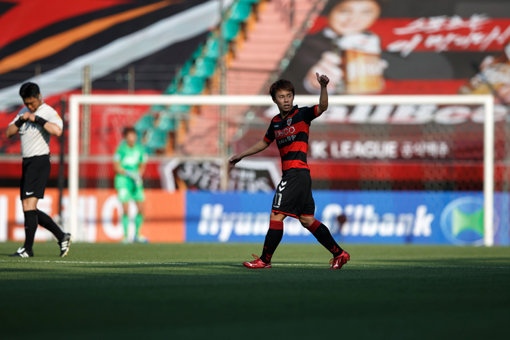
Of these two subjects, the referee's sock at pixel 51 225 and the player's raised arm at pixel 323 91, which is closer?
the player's raised arm at pixel 323 91

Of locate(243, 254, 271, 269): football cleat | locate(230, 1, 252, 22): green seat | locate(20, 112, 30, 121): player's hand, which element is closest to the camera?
locate(243, 254, 271, 269): football cleat

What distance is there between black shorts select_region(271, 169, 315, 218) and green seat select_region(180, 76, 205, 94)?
12.1 meters

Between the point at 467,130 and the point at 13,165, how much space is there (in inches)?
344

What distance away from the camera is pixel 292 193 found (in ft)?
20.8

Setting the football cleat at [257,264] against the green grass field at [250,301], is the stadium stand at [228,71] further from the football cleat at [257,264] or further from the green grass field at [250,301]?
the green grass field at [250,301]

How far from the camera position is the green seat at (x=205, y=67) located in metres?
18.4

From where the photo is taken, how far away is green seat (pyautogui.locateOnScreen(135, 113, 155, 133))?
54.6 ft

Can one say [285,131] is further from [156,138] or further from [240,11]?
[240,11]

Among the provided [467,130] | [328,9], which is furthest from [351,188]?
[328,9]

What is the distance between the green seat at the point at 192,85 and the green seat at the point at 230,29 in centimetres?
136

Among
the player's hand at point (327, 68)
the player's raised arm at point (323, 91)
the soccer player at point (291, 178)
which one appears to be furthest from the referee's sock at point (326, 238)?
the player's hand at point (327, 68)

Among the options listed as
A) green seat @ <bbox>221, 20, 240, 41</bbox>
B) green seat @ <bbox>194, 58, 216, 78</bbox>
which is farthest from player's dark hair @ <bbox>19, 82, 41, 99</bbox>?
green seat @ <bbox>221, 20, 240, 41</bbox>

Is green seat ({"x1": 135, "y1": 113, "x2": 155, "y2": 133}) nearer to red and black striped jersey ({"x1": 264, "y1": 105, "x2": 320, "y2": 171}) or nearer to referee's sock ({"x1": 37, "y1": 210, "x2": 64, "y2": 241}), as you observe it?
referee's sock ({"x1": 37, "y1": 210, "x2": 64, "y2": 241})

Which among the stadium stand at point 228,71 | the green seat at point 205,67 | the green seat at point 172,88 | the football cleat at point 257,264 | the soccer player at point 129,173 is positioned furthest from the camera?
the green seat at point 205,67
